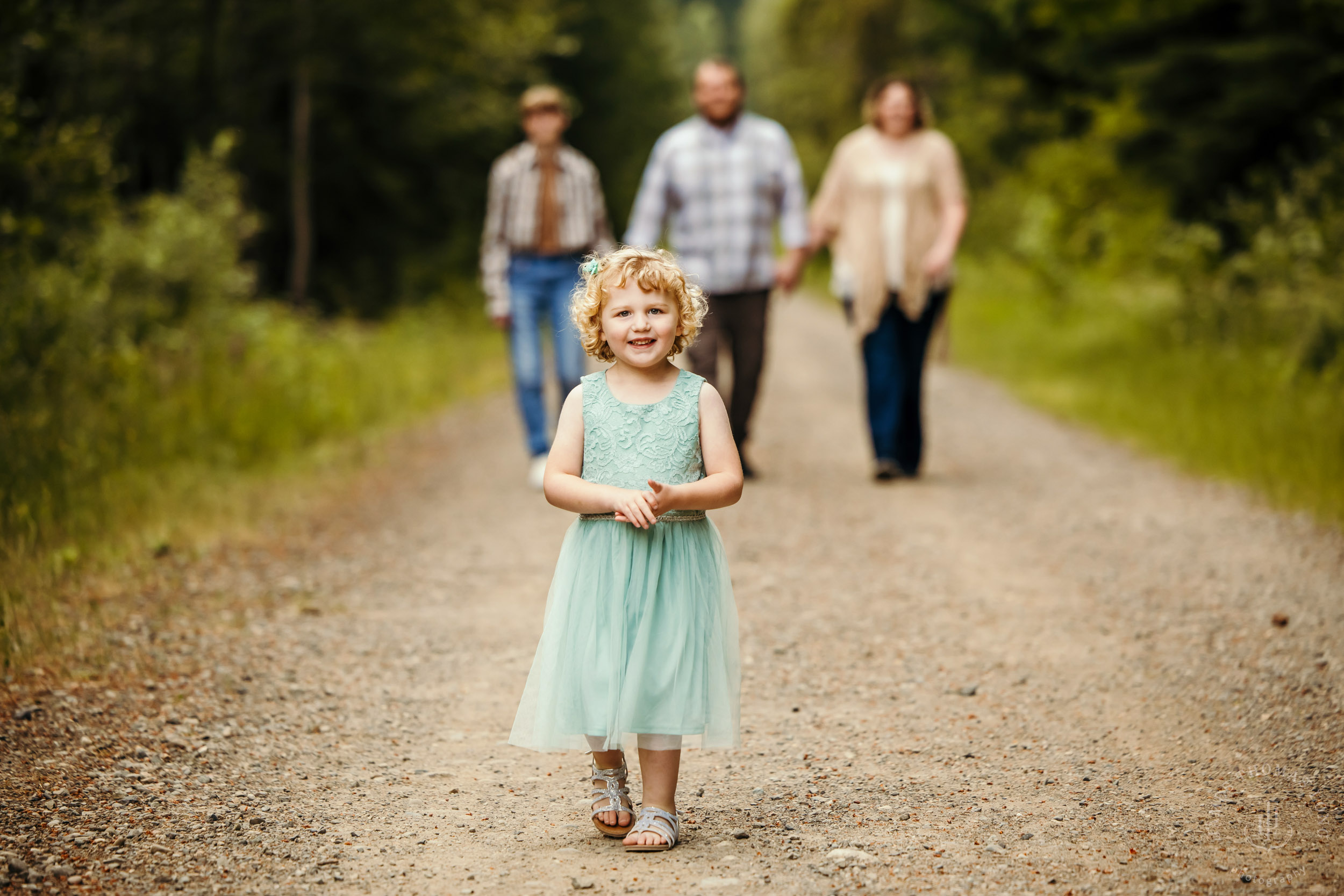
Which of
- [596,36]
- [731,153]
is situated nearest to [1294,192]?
[731,153]

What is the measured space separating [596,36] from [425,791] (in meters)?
28.1

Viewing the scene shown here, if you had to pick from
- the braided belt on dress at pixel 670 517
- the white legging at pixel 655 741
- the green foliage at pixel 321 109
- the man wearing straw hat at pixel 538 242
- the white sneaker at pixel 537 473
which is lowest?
the white legging at pixel 655 741

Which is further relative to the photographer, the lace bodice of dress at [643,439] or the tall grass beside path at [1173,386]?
the tall grass beside path at [1173,386]

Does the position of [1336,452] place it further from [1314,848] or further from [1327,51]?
[1314,848]

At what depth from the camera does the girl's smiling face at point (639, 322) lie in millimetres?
3277

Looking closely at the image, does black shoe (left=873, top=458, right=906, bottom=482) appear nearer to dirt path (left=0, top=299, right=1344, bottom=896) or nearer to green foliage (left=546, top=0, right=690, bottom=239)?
dirt path (left=0, top=299, right=1344, bottom=896)

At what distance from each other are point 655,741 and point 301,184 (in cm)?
1702

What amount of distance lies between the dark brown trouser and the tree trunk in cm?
1138

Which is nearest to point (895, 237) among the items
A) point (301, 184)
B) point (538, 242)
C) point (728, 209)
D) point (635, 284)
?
point (728, 209)

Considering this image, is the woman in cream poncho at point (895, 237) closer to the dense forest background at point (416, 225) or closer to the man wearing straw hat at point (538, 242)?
the man wearing straw hat at point (538, 242)

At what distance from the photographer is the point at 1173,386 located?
435 inches

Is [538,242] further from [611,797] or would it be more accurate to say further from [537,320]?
[611,797]

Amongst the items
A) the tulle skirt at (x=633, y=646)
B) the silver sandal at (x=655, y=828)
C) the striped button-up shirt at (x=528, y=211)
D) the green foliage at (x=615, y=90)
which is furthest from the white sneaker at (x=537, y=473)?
the green foliage at (x=615, y=90)

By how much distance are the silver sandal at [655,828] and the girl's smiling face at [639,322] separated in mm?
1114
